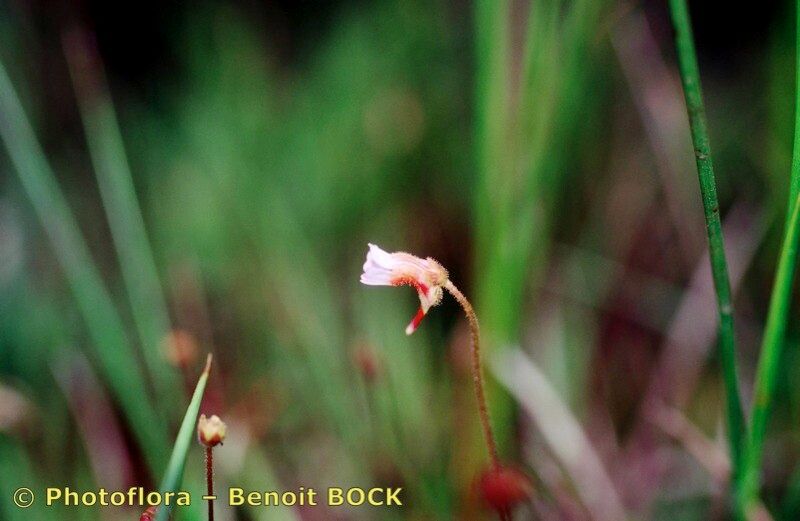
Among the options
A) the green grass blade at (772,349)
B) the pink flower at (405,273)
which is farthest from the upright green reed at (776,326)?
the pink flower at (405,273)

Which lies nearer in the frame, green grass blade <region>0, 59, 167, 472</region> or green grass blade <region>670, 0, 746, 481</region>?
green grass blade <region>670, 0, 746, 481</region>

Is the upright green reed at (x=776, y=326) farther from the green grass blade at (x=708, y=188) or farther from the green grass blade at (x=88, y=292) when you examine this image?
Answer: the green grass blade at (x=88, y=292)

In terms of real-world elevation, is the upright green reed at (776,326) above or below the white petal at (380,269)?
below

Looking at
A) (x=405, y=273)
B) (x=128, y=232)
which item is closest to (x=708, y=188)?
(x=405, y=273)

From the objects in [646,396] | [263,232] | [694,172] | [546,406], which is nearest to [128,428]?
[263,232]

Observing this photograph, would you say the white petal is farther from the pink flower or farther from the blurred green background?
the blurred green background

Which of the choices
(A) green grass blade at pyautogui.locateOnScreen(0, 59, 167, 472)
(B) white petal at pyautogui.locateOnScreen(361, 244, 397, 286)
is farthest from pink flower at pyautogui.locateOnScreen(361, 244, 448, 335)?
(A) green grass blade at pyautogui.locateOnScreen(0, 59, 167, 472)
